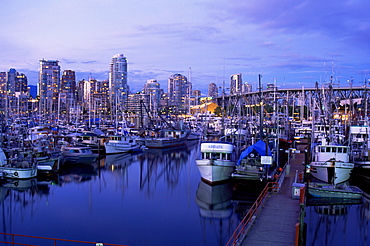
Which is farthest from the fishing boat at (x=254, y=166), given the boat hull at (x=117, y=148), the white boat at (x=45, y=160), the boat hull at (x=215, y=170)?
the boat hull at (x=117, y=148)

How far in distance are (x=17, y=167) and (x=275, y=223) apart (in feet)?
80.4

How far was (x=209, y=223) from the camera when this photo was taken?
23.6 meters

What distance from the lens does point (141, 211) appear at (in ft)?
85.7

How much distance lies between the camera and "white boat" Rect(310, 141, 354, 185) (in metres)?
30.1

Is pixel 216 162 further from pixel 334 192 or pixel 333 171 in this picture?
pixel 333 171

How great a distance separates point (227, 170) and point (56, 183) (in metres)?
14.9

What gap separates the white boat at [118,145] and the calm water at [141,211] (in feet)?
45.3

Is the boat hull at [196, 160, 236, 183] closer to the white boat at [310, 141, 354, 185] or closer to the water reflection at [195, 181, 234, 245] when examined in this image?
the water reflection at [195, 181, 234, 245]

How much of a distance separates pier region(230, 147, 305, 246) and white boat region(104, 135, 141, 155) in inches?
1286

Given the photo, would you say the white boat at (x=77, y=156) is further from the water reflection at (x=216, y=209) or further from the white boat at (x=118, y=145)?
the water reflection at (x=216, y=209)

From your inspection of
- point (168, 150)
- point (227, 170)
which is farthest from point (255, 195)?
point (168, 150)

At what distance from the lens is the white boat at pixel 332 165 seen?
3014 centimetres

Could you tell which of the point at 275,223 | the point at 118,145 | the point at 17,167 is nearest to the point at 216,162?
the point at 275,223

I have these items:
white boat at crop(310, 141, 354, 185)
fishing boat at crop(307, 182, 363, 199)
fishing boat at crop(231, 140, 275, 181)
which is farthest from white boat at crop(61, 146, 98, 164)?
fishing boat at crop(307, 182, 363, 199)
